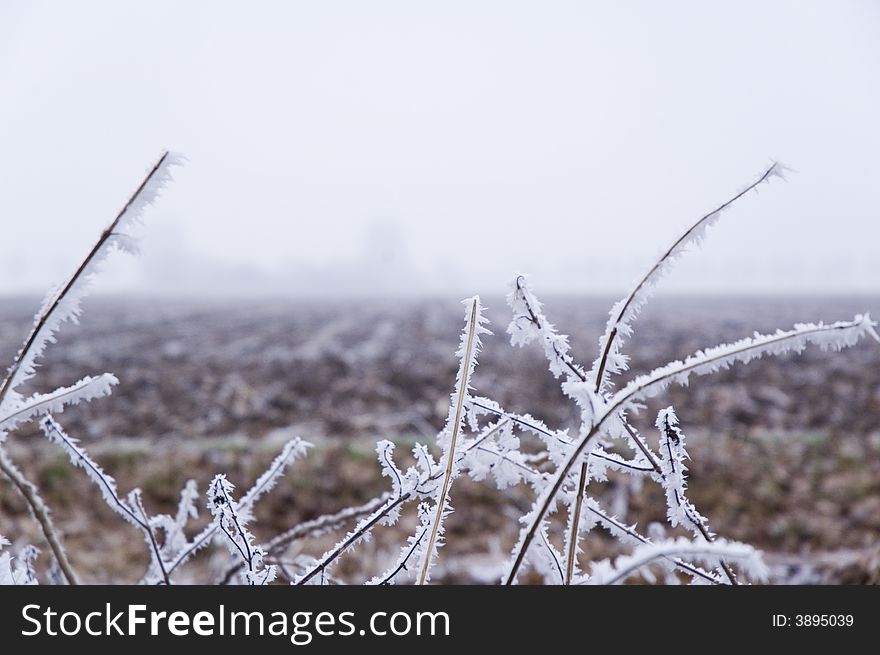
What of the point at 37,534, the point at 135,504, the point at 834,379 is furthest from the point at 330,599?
the point at 834,379

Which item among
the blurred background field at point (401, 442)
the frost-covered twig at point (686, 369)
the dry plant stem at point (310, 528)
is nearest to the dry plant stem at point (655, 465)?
the frost-covered twig at point (686, 369)

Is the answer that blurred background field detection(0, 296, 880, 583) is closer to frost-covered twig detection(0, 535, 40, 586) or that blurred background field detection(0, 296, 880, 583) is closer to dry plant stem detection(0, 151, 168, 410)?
frost-covered twig detection(0, 535, 40, 586)

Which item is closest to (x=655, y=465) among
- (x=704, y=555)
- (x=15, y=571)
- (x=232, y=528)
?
(x=704, y=555)

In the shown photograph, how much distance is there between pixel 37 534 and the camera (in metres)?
3.64

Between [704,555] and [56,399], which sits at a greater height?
[56,399]

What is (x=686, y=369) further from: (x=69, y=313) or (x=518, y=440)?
(x=69, y=313)

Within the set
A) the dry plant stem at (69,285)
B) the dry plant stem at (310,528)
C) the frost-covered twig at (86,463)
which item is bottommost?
the dry plant stem at (310,528)

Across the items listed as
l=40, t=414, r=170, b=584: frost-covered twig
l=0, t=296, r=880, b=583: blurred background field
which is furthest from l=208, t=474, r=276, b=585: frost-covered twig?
l=0, t=296, r=880, b=583: blurred background field

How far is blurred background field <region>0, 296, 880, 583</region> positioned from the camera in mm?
3600

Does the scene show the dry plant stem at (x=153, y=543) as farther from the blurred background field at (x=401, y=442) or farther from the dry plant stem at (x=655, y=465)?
the blurred background field at (x=401, y=442)

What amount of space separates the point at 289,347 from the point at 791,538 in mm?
9973

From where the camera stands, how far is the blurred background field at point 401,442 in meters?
3.60

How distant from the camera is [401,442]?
539cm

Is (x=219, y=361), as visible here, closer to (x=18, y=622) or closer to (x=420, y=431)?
(x=420, y=431)
